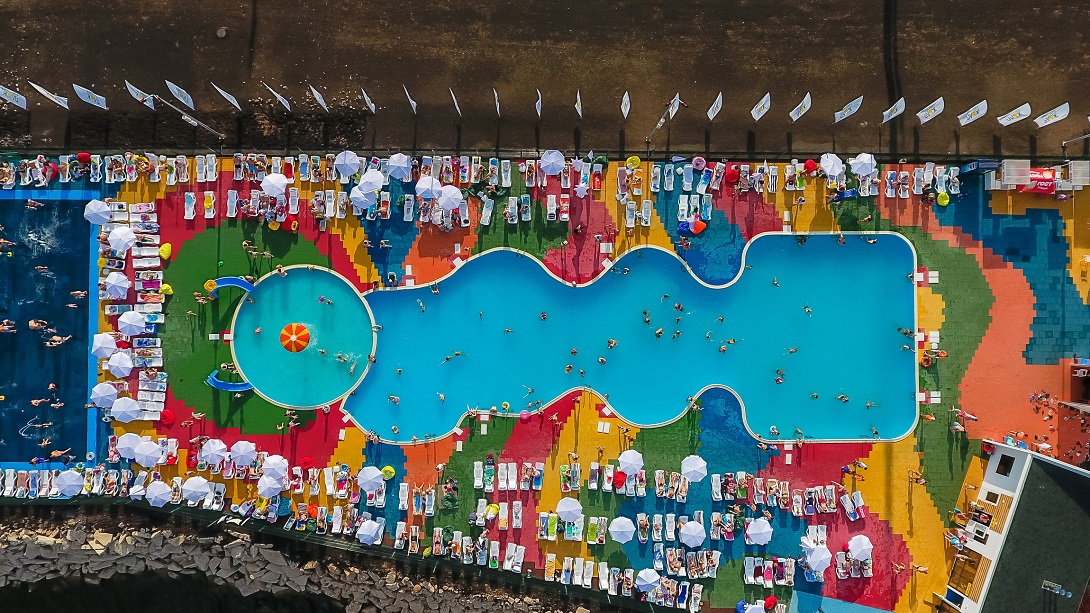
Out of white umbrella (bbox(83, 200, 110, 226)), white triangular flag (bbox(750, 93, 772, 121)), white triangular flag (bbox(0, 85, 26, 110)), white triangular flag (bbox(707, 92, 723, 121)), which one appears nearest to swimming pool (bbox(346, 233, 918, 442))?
white triangular flag (bbox(750, 93, 772, 121))

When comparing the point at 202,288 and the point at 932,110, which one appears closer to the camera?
the point at 932,110

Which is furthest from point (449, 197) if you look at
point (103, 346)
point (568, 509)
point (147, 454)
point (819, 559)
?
point (819, 559)

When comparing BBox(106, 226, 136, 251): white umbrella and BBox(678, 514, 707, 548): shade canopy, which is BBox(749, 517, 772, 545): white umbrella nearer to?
BBox(678, 514, 707, 548): shade canopy

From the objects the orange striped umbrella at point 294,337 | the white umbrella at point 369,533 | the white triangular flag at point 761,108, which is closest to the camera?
the white triangular flag at point 761,108

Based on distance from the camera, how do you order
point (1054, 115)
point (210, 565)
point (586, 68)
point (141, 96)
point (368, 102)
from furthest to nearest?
point (586, 68) < point (210, 565) < point (368, 102) < point (1054, 115) < point (141, 96)

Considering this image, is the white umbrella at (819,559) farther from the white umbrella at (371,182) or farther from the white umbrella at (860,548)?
the white umbrella at (371,182)

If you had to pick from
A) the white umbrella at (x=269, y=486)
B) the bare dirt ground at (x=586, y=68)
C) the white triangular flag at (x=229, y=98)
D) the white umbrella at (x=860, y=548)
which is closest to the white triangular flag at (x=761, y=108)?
the bare dirt ground at (x=586, y=68)

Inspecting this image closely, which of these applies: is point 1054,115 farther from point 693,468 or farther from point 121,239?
point 121,239
